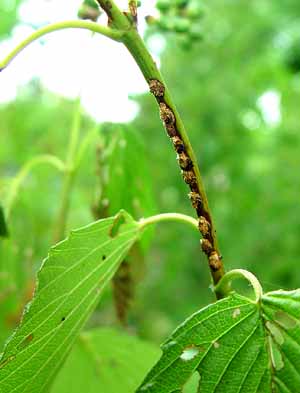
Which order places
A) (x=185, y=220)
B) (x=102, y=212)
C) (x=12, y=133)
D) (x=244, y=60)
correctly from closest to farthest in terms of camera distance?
(x=185, y=220)
(x=102, y=212)
(x=12, y=133)
(x=244, y=60)

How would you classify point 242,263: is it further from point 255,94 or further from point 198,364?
point 198,364

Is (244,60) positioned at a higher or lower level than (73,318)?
higher

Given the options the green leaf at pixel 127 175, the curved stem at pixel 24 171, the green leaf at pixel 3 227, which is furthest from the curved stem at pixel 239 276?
the curved stem at pixel 24 171

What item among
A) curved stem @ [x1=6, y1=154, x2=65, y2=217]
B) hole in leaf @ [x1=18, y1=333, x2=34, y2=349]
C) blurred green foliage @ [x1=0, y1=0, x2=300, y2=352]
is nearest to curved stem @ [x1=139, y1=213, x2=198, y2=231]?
hole in leaf @ [x1=18, y1=333, x2=34, y2=349]

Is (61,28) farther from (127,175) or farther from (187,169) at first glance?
(127,175)

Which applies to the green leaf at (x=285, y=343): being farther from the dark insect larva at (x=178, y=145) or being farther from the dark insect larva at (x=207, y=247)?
the dark insect larva at (x=178, y=145)

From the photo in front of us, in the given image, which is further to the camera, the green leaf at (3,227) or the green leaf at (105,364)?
the green leaf at (105,364)

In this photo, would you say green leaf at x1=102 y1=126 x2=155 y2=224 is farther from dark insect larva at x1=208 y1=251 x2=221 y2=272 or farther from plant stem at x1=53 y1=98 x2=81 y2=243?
dark insect larva at x1=208 y1=251 x2=221 y2=272

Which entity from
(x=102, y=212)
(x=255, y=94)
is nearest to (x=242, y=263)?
(x=255, y=94)
